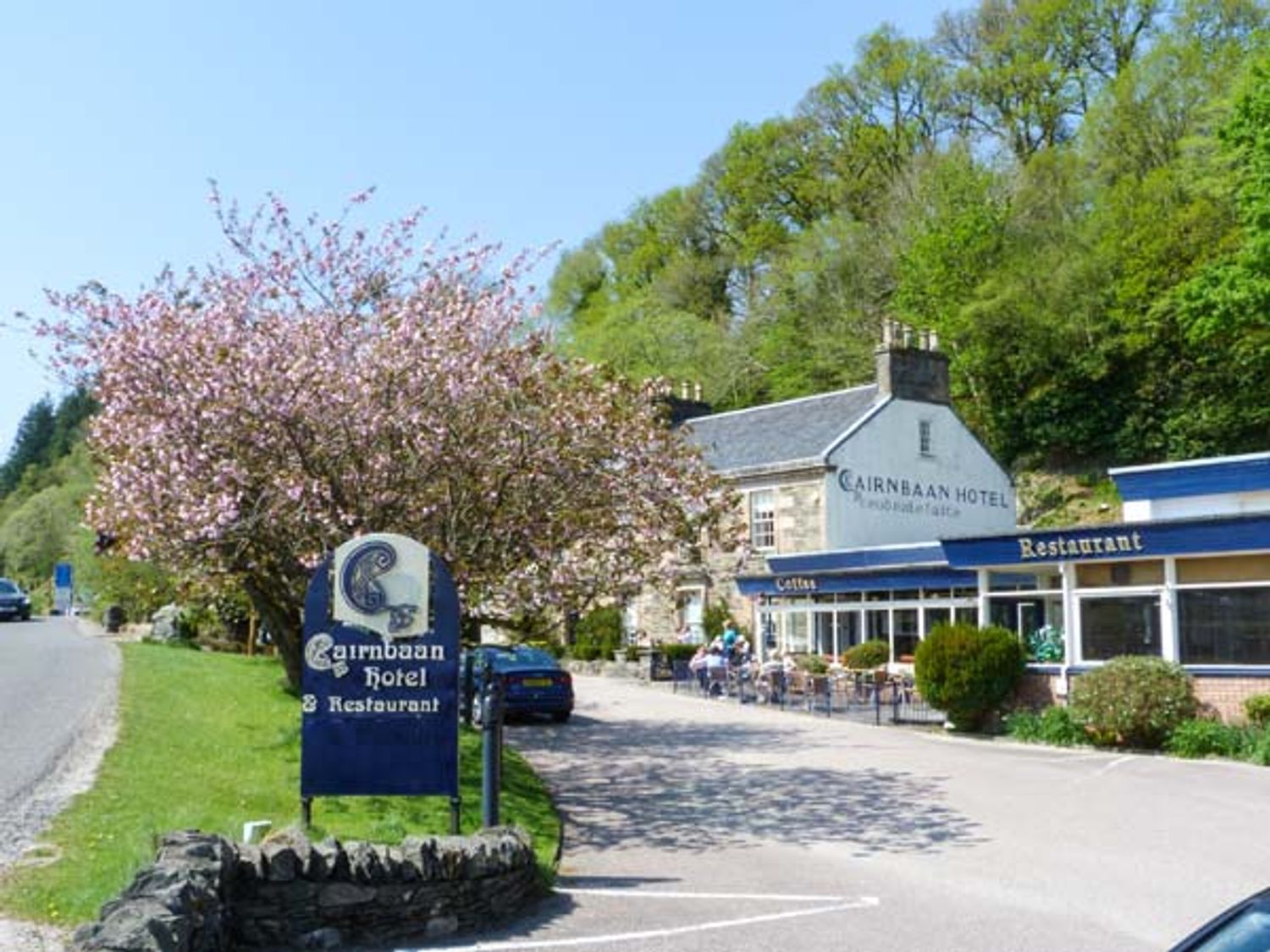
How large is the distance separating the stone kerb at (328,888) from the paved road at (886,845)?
0.39 meters

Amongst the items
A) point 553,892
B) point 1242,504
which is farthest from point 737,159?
point 553,892

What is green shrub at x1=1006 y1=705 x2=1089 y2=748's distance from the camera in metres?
22.1

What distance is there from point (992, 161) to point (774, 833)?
49.0 meters

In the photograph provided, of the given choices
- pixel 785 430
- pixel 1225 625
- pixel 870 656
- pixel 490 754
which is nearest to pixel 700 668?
pixel 870 656

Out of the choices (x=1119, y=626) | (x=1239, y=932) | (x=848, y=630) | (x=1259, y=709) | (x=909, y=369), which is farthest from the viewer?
(x=909, y=369)

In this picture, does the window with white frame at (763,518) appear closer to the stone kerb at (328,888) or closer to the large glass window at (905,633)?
the large glass window at (905,633)

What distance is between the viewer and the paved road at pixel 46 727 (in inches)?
449

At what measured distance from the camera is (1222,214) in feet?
145

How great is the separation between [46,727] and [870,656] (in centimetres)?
2166

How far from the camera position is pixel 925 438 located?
132ft

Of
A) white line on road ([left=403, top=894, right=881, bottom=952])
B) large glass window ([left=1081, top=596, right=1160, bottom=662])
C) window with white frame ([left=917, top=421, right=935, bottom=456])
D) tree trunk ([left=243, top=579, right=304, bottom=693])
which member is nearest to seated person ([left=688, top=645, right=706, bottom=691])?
window with white frame ([left=917, top=421, right=935, bottom=456])

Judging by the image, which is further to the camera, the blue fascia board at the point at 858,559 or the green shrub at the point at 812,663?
the green shrub at the point at 812,663

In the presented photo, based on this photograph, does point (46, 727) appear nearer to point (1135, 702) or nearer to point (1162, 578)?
point (1135, 702)

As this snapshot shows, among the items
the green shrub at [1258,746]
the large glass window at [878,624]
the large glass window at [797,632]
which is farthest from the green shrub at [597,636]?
the green shrub at [1258,746]
